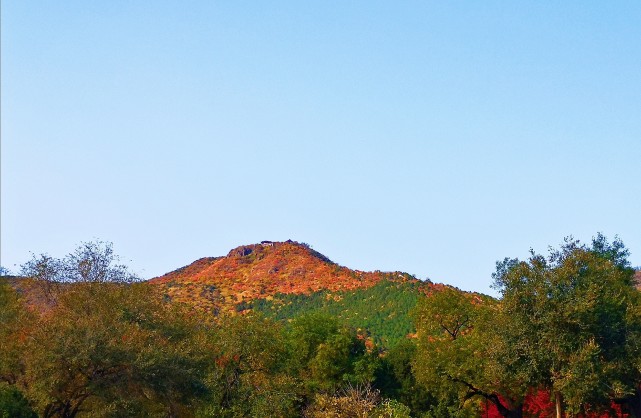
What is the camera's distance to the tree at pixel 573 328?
146 ft

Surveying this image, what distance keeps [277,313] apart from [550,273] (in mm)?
56125

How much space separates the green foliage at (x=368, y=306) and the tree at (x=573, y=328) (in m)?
34.5

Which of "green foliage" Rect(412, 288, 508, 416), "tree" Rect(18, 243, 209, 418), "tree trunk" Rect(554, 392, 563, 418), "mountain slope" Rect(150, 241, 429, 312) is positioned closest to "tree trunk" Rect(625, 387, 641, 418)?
"green foliage" Rect(412, 288, 508, 416)

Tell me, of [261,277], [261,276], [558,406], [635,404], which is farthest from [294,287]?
[558,406]

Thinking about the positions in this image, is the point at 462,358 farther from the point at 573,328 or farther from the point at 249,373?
the point at 249,373

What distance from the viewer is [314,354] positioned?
59.6 m

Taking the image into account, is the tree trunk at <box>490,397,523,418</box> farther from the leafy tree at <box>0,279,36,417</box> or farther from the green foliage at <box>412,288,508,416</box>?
the leafy tree at <box>0,279,36,417</box>

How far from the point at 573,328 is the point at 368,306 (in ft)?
157

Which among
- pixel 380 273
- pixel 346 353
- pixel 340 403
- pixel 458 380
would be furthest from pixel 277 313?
pixel 340 403

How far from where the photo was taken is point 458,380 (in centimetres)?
5394

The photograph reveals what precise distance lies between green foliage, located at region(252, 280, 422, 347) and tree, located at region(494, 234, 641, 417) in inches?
1357

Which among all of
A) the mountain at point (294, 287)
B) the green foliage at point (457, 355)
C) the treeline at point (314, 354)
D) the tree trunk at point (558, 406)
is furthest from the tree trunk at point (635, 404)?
the mountain at point (294, 287)

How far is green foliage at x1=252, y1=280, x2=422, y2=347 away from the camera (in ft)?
280

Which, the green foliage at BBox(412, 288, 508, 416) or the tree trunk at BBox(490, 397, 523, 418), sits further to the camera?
the tree trunk at BBox(490, 397, 523, 418)
